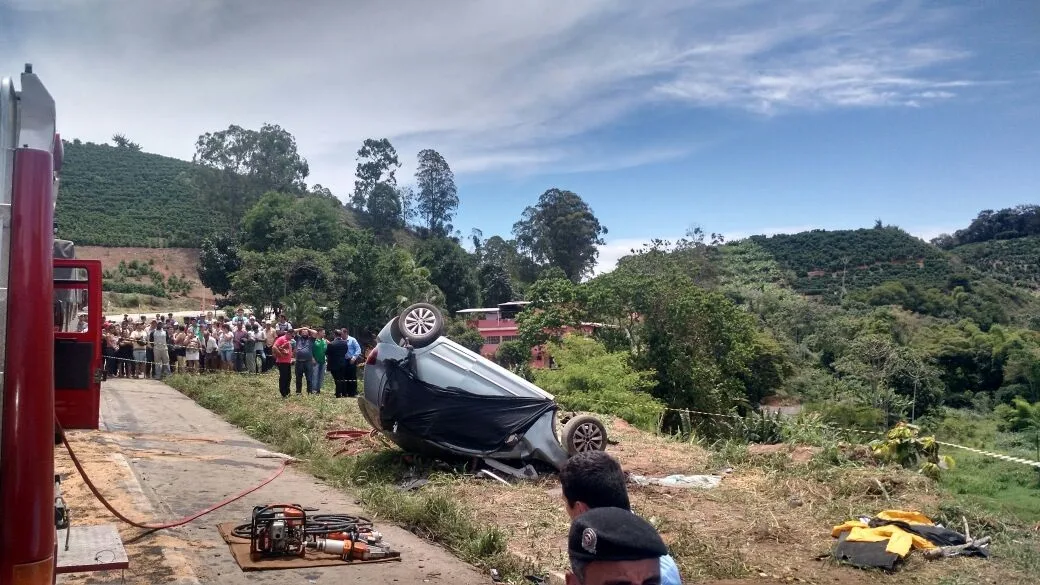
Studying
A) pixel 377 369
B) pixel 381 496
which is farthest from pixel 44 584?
pixel 377 369

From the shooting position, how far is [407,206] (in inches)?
3282

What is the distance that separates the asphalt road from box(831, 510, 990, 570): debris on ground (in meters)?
3.03

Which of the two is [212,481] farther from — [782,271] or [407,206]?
[782,271]

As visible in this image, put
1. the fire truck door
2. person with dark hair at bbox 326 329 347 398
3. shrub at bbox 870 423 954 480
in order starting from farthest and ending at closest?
1. person with dark hair at bbox 326 329 347 398
2. shrub at bbox 870 423 954 480
3. the fire truck door

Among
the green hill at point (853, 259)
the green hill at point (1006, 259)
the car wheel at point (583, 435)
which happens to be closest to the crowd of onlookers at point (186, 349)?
the car wheel at point (583, 435)

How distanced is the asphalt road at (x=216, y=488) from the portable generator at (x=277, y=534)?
25 cm

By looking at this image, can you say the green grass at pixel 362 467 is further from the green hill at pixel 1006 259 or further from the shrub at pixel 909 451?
the green hill at pixel 1006 259

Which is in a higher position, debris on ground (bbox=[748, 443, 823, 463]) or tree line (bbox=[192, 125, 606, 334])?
A: tree line (bbox=[192, 125, 606, 334])

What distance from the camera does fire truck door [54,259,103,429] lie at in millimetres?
5473

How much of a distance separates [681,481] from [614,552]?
7.71 meters

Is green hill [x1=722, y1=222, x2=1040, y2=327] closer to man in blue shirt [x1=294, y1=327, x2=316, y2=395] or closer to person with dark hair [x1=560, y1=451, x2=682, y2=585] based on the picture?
man in blue shirt [x1=294, y1=327, x2=316, y2=395]

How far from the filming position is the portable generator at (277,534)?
21.8 ft

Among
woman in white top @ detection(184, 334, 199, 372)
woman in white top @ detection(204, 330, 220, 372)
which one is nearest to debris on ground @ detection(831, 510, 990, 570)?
woman in white top @ detection(204, 330, 220, 372)

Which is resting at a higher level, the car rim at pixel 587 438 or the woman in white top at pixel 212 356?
the woman in white top at pixel 212 356
